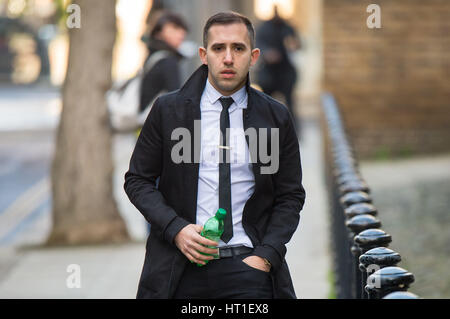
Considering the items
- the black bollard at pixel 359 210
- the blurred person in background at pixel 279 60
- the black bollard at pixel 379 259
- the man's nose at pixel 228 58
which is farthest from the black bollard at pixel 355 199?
the blurred person in background at pixel 279 60

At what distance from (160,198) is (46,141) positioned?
1493cm

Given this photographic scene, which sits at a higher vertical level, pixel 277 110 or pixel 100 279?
pixel 277 110

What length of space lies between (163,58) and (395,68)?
312 inches

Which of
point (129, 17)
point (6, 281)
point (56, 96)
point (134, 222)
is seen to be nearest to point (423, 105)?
point (134, 222)

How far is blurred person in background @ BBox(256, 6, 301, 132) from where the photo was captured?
50.2 ft

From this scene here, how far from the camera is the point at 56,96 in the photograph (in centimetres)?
2675

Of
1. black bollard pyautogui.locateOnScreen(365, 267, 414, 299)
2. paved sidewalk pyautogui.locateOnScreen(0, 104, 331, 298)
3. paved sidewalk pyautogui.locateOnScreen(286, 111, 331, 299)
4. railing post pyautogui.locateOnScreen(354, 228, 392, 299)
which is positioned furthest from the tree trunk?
black bollard pyautogui.locateOnScreen(365, 267, 414, 299)

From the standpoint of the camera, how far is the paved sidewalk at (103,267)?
24.5 ft

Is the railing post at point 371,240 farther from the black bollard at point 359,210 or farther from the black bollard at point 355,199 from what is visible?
the black bollard at point 355,199

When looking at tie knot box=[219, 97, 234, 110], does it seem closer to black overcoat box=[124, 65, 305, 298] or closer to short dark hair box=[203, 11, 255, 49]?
black overcoat box=[124, 65, 305, 298]

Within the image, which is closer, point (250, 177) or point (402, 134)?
point (250, 177)

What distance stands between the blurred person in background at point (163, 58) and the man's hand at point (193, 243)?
12.2ft

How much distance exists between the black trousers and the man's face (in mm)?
660
